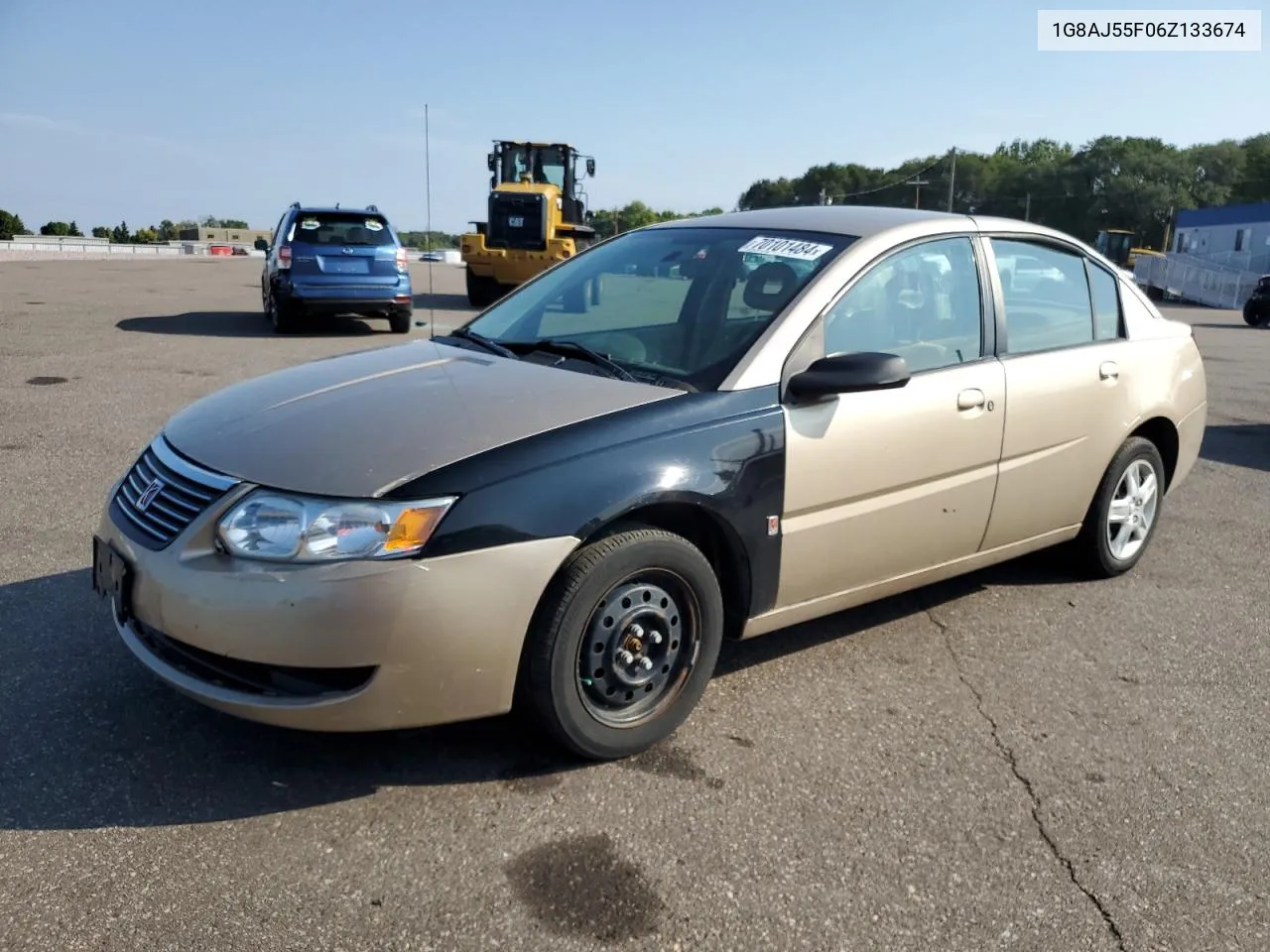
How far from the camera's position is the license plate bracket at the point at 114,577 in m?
2.93

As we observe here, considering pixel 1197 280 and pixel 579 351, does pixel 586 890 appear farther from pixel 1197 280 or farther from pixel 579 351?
pixel 1197 280

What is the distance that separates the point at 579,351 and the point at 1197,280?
43150 mm

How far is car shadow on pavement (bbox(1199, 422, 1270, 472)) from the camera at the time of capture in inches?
308

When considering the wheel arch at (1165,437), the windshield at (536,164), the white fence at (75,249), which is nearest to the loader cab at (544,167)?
the windshield at (536,164)

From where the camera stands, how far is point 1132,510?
4867 millimetres

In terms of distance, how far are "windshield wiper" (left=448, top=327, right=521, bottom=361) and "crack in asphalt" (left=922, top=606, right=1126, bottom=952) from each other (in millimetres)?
1982

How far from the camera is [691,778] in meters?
3.03

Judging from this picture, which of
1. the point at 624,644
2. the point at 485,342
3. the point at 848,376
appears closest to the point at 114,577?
the point at 624,644

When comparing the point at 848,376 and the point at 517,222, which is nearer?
the point at 848,376

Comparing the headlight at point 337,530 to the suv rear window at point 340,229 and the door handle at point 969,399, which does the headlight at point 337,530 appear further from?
the suv rear window at point 340,229

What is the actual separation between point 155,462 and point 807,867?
2.22m

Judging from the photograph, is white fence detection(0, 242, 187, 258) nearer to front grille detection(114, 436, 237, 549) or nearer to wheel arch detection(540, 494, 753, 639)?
front grille detection(114, 436, 237, 549)

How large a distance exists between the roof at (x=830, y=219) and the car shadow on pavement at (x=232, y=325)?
1029 cm

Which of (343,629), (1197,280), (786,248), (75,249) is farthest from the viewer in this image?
(75,249)
